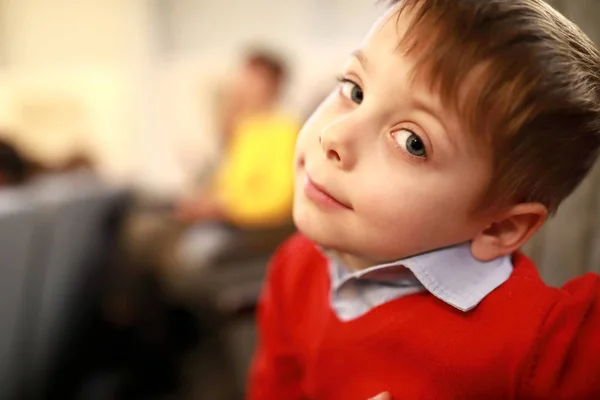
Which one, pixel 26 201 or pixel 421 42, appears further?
pixel 26 201

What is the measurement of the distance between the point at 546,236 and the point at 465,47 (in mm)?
148

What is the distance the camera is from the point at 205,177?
7.13 feet

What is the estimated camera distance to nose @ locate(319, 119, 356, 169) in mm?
362

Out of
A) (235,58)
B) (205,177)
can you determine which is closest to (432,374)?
(205,177)

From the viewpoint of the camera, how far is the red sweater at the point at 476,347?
345 millimetres

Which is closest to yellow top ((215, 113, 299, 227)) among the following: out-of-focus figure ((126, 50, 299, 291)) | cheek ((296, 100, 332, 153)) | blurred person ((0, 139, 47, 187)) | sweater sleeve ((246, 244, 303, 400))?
out-of-focus figure ((126, 50, 299, 291))

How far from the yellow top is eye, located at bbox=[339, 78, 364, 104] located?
3.45ft

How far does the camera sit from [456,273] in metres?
0.38

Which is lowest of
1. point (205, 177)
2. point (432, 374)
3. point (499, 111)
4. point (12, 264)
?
point (205, 177)

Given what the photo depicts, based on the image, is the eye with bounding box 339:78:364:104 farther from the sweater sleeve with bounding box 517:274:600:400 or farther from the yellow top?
the yellow top

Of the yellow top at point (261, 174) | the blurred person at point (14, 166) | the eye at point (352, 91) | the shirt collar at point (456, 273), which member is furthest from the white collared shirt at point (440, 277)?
the blurred person at point (14, 166)

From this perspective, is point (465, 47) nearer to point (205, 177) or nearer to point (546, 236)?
point (546, 236)

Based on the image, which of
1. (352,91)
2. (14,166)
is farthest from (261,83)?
(352,91)

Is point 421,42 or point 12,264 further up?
point 421,42
